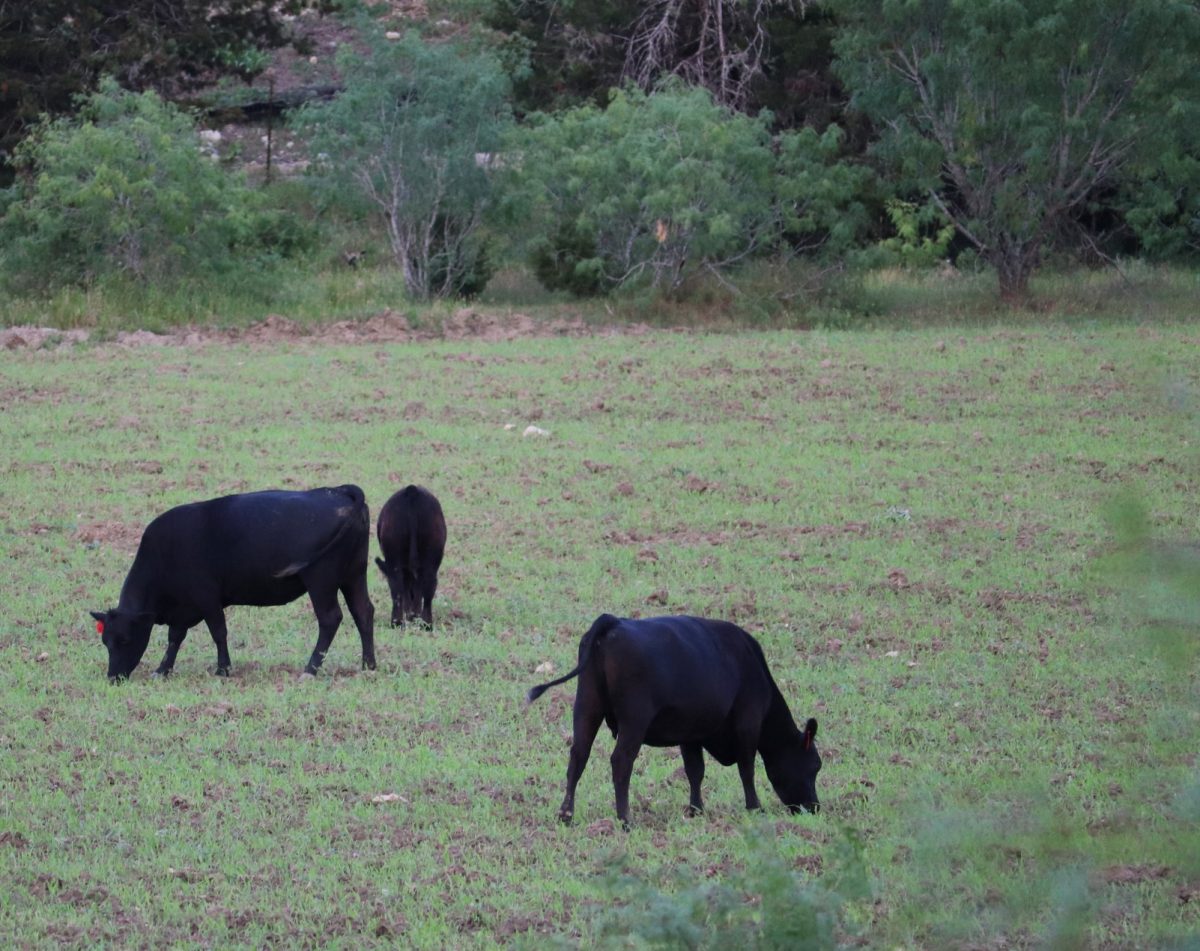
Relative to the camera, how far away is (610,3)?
31000 mm

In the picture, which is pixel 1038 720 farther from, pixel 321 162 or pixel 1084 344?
pixel 321 162

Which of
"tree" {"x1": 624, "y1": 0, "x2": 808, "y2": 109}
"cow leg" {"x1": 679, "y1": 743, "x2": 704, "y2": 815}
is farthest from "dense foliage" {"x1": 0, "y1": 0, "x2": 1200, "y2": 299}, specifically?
"cow leg" {"x1": 679, "y1": 743, "x2": 704, "y2": 815}

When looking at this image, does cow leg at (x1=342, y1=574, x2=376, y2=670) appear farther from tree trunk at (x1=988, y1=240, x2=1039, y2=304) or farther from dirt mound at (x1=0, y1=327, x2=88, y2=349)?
tree trunk at (x1=988, y1=240, x2=1039, y2=304)

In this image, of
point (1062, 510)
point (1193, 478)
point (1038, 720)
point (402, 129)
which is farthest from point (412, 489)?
point (402, 129)

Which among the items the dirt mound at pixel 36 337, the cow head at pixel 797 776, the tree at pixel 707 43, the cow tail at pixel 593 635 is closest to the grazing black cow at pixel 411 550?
the cow head at pixel 797 776

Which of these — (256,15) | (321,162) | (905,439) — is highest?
(256,15)

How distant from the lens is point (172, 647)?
371 inches

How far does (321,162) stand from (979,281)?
1041 cm

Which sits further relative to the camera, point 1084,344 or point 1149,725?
point 1084,344

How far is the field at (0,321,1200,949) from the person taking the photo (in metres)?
4.20

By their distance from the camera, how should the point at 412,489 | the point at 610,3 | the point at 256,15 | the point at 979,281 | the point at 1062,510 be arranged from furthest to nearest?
the point at 256,15, the point at 610,3, the point at 979,281, the point at 1062,510, the point at 412,489

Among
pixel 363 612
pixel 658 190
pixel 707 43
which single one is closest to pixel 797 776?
pixel 363 612

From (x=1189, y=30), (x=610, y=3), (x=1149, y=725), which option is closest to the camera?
(x=1149, y=725)

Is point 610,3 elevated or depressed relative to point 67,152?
elevated
